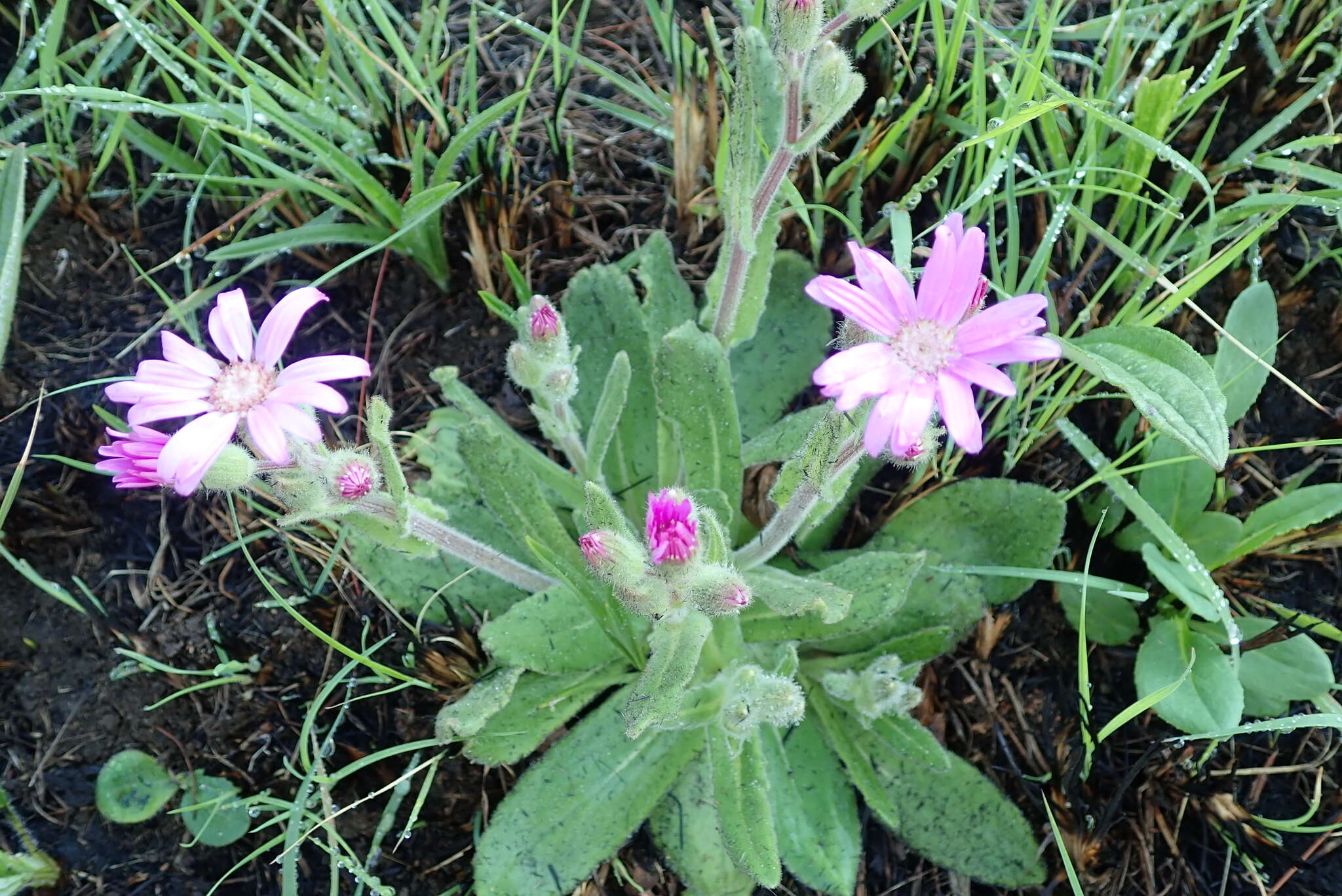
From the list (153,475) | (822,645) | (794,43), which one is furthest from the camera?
(822,645)

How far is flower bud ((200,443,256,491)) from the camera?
1.75 m

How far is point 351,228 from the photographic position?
2861 mm

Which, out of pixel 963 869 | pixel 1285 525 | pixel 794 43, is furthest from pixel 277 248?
pixel 1285 525

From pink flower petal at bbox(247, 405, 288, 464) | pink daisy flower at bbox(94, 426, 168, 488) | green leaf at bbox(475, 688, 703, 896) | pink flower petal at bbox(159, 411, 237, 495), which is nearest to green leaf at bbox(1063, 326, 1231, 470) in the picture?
green leaf at bbox(475, 688, 703, 896)

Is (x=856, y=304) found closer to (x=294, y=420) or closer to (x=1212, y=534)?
(x=294, y=420)

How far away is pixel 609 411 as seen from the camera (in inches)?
98.5

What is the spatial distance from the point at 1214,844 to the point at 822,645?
3.61ft

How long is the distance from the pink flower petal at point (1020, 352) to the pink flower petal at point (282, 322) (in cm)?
114

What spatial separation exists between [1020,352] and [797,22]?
76 centimetres

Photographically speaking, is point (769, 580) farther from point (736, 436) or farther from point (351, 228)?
point (351, 228)

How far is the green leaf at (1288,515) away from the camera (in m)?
2.47

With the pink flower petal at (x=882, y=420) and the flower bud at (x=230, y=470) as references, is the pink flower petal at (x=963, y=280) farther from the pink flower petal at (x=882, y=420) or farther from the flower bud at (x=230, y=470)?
the flower bud at (x=230, y=470)

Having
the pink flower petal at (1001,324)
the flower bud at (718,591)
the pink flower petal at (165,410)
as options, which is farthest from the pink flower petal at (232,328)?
the pink flower petal at (1001,324)

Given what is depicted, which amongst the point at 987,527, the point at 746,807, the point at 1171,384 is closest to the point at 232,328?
the point at 746,807
